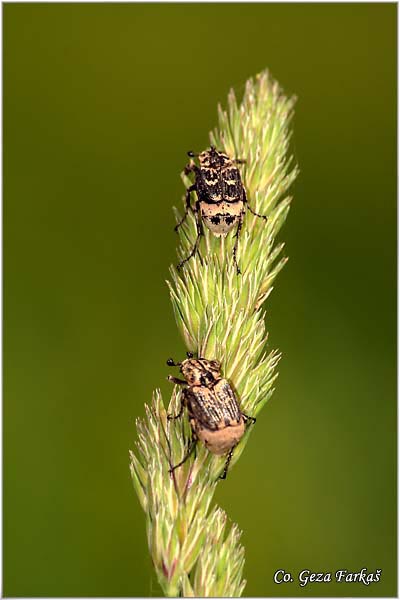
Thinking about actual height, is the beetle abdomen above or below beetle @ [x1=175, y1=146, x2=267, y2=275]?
below

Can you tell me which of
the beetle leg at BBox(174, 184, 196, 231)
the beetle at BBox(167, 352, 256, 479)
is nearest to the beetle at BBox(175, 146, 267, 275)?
the beetle leg at BBox(174, 184, 196, 231)

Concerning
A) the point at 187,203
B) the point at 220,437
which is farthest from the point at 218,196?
the point at 220,437

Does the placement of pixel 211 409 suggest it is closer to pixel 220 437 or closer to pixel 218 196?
pixel 220 437

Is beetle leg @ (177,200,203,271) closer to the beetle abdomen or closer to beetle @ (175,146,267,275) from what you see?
beetle @ (175,146,267,275)

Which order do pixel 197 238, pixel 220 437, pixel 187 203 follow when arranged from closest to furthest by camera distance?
pixel 220 437 → pixel 197 238 → pixel 187 203

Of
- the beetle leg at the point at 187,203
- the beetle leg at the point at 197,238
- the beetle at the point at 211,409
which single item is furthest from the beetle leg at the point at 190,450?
the beetle leg at the point at 187,203

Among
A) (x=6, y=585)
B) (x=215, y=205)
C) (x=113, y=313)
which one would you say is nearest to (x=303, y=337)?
(x=113, y=313)

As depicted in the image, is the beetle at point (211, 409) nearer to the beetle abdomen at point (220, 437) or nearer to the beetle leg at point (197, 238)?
the beetle abdomen at point (220, 437)
